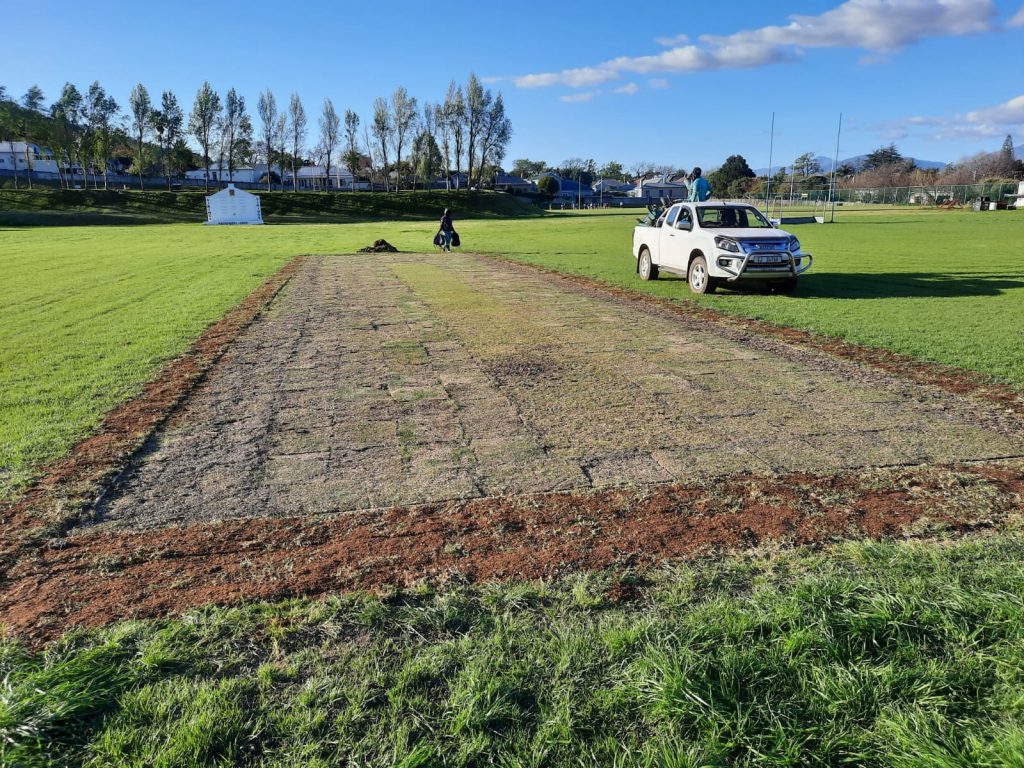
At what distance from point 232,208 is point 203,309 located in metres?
57.8

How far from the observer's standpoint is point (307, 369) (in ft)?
25.0

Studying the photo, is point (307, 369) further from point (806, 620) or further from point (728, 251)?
point (728, 251)

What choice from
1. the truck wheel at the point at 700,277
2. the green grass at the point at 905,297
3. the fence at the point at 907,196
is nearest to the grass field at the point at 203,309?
the green grass at the point at 905,297

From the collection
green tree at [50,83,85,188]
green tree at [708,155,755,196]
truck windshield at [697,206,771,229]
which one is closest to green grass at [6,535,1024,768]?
truck windshield at [697,206,771,229]

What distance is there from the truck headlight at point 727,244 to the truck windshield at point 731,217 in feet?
2.67

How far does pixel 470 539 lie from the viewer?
3.65m

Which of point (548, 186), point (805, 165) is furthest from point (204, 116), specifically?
point (805, 165)

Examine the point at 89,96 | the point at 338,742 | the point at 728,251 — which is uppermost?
the point at 89,96

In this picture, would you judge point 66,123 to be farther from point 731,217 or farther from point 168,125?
point 731,217

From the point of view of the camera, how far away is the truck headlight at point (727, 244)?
1285 centimetres

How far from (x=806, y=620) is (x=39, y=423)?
5.73 meters

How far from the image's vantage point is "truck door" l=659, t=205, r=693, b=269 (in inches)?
557

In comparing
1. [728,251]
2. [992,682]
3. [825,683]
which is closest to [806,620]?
[825,683]

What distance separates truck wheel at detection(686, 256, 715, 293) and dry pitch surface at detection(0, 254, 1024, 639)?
539cm
